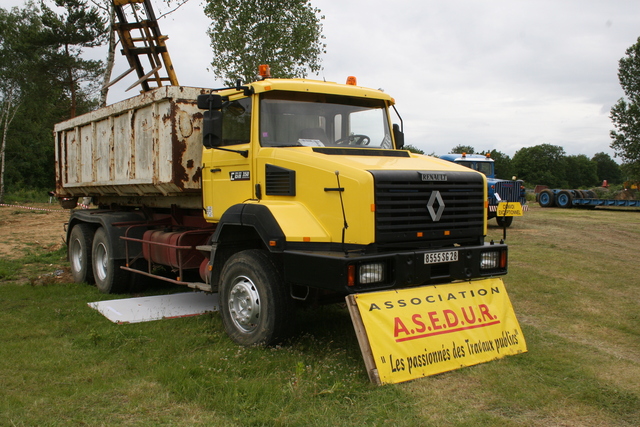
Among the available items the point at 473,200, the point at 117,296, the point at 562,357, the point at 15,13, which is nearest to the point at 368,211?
the point at 473,200

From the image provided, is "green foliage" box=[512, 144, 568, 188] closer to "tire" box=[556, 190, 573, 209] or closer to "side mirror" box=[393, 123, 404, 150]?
"tire" box=[556, 190, 573, 209]

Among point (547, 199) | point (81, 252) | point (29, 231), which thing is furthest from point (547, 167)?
point (81, 252)

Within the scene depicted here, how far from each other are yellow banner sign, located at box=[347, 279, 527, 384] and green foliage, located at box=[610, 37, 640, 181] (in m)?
44.6

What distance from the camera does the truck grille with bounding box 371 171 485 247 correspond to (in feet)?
16.5

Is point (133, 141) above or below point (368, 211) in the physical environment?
above

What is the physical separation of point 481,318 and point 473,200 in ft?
3.92

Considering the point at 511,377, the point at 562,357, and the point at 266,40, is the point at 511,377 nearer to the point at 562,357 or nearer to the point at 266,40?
the point at 562,357

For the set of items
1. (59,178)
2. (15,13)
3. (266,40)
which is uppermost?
(15,13)

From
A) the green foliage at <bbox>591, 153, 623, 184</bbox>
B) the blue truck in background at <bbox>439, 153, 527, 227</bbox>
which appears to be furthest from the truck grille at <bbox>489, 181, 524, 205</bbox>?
the green foliage at <bbox>591, 153, 623, 184</bbox>

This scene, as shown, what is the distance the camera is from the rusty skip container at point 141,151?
7090 millimetres

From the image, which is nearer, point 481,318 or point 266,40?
point 481,318

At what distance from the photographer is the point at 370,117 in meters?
6.61

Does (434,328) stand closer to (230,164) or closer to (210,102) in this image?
(230,164)

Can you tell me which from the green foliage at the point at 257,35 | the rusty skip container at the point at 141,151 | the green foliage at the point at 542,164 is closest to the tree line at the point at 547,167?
the green foliage at the point at 542,164
